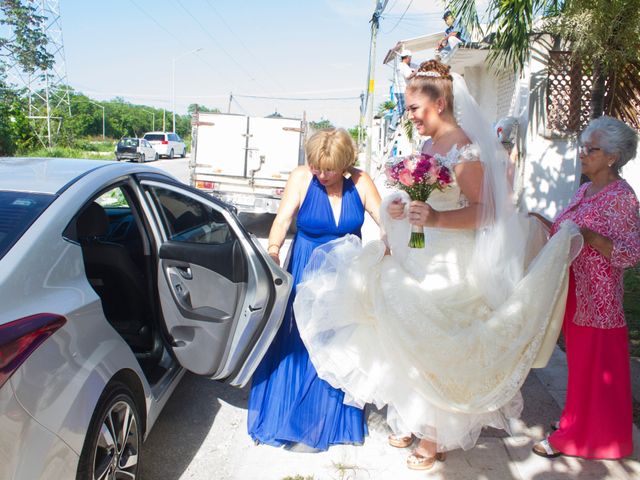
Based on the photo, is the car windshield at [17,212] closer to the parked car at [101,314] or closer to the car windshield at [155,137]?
the parked car at [101,314]

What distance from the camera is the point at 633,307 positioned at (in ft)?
21.3

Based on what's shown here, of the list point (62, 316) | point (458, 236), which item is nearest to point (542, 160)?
point (458, 236)

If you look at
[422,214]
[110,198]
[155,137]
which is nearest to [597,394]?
[422,214]

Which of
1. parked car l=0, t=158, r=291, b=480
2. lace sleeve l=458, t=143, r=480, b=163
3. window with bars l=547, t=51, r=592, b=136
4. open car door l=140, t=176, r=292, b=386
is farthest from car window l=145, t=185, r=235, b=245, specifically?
window with bars l=547, t=51, r=592, b=136

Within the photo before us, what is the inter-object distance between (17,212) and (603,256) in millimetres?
2934

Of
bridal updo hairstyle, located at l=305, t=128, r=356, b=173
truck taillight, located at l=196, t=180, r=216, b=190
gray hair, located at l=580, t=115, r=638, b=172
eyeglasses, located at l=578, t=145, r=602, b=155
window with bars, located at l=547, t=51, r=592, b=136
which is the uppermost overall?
window with bars, located at l=547, t=51, r=592, b=136

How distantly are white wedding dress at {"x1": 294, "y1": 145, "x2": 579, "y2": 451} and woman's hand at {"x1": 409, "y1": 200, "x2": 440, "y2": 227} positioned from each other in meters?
0.24

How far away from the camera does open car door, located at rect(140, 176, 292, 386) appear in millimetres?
3217

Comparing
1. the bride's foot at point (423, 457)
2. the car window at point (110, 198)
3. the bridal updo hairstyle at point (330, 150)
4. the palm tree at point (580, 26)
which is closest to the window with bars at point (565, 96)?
the palm tree at point (580, 26)

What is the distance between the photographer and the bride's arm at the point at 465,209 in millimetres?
2918

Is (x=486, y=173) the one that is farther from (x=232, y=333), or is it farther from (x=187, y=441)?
(x=187, y=441)

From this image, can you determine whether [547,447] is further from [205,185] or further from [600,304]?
[205,185]

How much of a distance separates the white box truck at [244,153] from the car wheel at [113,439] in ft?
30.0

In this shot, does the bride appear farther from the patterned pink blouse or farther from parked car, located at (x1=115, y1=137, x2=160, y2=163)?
parked car, located at (x1=115, y1=137, x2=160, y2=163)
